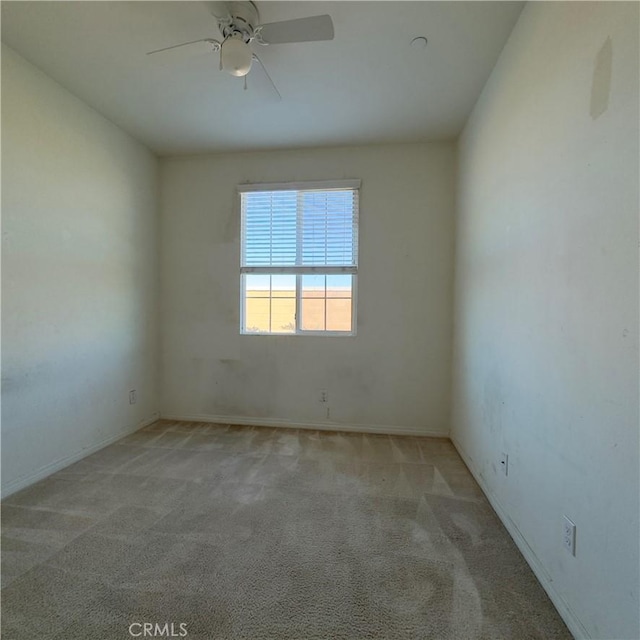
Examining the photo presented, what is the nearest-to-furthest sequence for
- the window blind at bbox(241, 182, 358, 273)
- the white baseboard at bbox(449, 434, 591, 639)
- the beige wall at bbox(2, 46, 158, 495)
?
1. the white baseboard at bbox(449, 434, 591, 639)
2. the beige wall at bbox(2, 46, 158, 495)
3. the window blind at bbox(241, 182, 358, 273)

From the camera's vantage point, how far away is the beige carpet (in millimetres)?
1224

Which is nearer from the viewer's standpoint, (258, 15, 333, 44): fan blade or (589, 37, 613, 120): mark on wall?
(589, 37, 613, 120): mark on wall

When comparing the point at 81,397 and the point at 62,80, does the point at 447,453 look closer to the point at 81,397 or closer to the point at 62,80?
the point at 81,397

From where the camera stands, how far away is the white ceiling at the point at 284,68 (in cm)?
168

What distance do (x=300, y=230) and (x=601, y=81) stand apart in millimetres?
2452

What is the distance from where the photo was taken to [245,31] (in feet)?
5.55

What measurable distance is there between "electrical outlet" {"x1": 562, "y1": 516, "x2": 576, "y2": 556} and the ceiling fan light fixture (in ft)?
8.32

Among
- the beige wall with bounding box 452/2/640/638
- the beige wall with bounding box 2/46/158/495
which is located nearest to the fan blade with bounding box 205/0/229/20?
the beige wall with bounding box 2/46/158/495

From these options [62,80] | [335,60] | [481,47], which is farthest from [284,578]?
[62,80]

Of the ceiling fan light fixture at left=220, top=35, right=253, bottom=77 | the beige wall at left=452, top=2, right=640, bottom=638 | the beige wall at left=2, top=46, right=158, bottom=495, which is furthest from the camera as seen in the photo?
the beige wall at left=2, top=46, right=158, bottom=495

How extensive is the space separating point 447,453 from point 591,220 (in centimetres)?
216

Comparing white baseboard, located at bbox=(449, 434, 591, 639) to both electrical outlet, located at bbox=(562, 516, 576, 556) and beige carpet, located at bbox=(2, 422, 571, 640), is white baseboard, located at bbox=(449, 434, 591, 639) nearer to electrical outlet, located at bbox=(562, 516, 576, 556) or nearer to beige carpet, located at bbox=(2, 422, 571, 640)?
beige carpet, located at bbox=(2, 422, 571, 640)

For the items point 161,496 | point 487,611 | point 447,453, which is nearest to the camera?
point 487,611

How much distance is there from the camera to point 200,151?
3.25 m
